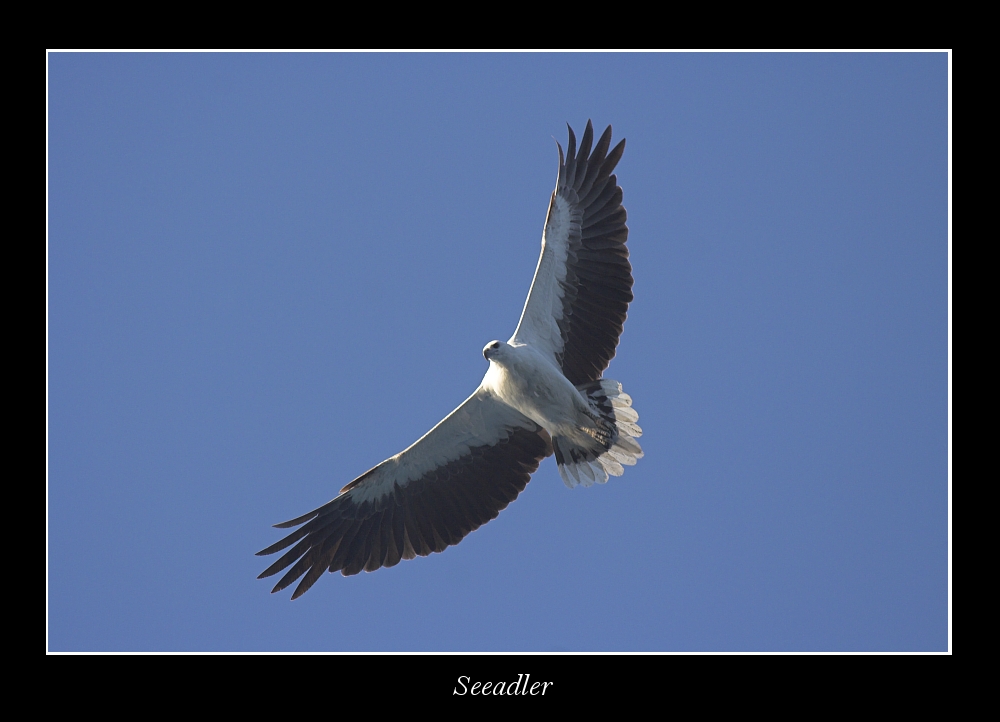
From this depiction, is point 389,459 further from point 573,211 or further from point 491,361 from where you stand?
point 573,211

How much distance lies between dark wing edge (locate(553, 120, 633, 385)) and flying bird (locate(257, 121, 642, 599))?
1cm

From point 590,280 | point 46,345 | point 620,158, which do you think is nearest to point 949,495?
point 590,280

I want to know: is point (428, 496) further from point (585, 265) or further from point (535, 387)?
point (585, 265)

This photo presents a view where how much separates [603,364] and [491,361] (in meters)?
1.19

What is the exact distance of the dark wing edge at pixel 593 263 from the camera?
360 inches

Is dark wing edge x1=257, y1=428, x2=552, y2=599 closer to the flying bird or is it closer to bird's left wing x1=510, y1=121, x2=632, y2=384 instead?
the flying bird

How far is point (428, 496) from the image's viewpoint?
9633 mm

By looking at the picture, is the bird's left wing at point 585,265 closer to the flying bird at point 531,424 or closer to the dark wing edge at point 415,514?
the flying bird at point 531,424

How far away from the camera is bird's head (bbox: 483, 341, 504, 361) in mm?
8922

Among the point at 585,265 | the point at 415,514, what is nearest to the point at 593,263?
the point at 585,265

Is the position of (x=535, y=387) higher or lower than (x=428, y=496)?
Result: higher

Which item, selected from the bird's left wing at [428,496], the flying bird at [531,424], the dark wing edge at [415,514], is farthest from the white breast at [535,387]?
the dark wing edge at [415,514]

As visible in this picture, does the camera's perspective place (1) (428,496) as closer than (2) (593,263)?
No

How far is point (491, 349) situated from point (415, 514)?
6.69ft
